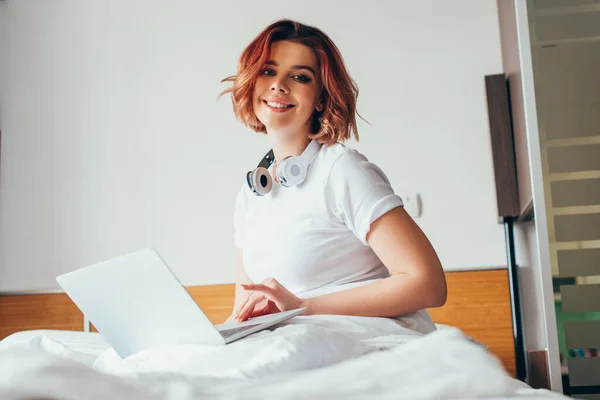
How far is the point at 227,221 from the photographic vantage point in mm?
2818

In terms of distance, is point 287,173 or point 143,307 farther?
point 287,173

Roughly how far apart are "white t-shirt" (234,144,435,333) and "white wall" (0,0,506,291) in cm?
139

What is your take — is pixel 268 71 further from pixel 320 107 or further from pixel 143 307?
pixel 143 307

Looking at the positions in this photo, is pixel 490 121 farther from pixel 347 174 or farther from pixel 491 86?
pixel 347 174

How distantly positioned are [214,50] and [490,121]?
4.07 feet

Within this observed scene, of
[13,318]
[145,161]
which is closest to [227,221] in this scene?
[145,161]

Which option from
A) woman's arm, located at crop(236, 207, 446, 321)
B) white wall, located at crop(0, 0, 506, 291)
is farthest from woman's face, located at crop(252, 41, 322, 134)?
white wall, located at crop(0, 0, 506, 291)

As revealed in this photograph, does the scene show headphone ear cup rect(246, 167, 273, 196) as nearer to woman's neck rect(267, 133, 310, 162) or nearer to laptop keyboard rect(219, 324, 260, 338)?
woman's neck rect(267, 133, 310, 162)

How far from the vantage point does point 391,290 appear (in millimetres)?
1158

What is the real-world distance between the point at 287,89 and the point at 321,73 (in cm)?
9

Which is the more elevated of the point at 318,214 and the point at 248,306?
the point at 318,214

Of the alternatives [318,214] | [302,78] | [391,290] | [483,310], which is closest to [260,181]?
[318,214]

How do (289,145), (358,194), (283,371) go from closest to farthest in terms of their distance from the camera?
(283,371) < (358,194) < (289,145)

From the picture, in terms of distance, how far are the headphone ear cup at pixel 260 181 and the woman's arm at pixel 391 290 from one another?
318mm
